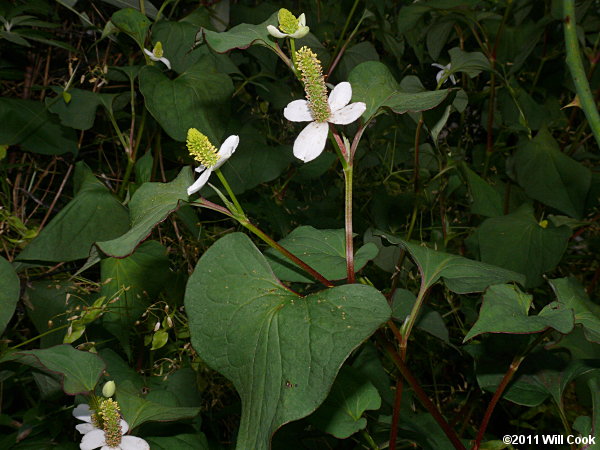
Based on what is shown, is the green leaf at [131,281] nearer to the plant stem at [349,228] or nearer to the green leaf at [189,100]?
the green leaf at [189,100]

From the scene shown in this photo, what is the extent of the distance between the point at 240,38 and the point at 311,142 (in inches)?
4.6

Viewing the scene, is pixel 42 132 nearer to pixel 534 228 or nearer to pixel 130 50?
pixel 130 50

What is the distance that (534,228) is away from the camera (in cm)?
87

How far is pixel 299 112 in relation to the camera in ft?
1.67

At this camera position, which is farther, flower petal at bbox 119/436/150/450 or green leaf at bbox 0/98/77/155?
green leaf at bbox 0/98/77/155

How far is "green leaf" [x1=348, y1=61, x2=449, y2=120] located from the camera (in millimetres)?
493

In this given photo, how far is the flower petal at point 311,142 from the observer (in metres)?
0.48

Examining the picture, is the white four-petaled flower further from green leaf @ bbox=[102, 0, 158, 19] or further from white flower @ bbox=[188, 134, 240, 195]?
green leaf @ bbox=[102, 0, 158, 19]

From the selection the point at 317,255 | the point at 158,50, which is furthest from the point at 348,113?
the point at 158,50

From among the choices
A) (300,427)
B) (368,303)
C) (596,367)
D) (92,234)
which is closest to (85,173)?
(92,234)

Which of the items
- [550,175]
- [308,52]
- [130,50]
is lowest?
[550,175]

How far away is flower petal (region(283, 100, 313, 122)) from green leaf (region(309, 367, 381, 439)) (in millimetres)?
263

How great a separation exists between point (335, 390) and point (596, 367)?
25 centimetres

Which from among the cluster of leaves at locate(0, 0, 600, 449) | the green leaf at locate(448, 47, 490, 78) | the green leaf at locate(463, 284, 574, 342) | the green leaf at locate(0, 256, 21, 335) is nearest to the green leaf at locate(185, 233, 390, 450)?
the cluster of leaves at locate(0, 0, 600, 449)
